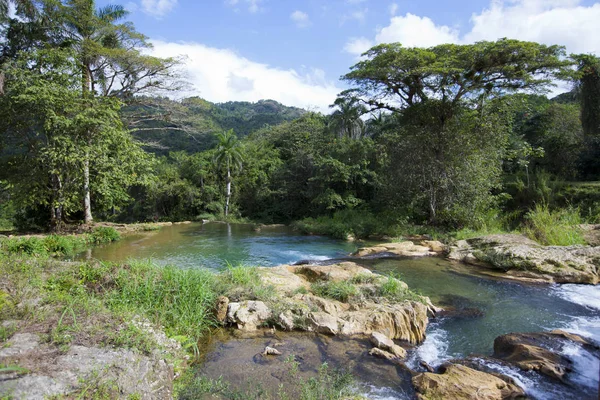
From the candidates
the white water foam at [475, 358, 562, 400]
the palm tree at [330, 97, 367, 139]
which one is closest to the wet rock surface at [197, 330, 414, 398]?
the white water foam at [475, 358, 562, 400]

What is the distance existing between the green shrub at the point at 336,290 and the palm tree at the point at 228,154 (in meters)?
26.7

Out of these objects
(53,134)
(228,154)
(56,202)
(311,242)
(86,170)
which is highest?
(228,154)

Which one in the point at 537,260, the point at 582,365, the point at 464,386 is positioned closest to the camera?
the point at 464,386

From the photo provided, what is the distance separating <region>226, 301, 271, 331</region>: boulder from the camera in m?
5.73

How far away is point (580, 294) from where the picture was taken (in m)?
7.76

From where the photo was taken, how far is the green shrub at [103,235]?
48.9 ft

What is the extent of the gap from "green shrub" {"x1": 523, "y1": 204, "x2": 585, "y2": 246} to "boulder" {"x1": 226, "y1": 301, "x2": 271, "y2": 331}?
412 inches

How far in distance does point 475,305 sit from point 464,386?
3.94 m

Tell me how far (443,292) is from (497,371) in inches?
153

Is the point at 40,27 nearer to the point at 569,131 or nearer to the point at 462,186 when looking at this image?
the point at 462,186

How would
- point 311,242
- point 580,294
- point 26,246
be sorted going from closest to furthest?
1. point 580,294
2. point 26,246
3. point 311,242

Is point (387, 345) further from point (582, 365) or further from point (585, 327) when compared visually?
point (585, 327)

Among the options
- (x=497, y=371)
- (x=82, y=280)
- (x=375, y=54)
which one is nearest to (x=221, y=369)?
(x=82, y=280)

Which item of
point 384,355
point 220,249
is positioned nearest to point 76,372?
point 384,355
